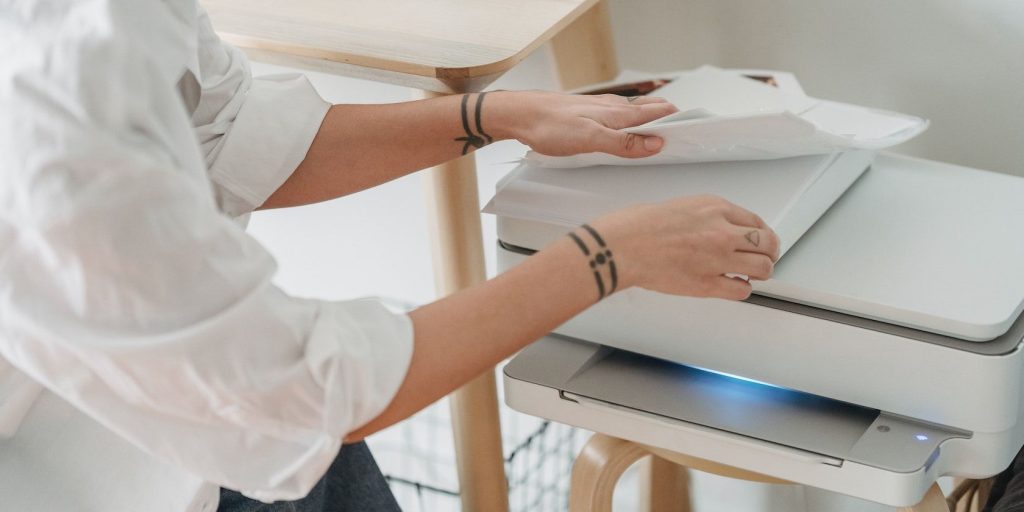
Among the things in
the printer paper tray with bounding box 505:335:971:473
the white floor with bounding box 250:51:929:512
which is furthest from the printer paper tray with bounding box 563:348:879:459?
the white floor with bounding box 250:51:929:512

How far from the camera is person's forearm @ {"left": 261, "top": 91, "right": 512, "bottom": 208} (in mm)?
917

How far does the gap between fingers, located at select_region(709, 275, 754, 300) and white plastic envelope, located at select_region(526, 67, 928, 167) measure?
11 centimetres

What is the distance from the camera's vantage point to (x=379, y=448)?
175 cm

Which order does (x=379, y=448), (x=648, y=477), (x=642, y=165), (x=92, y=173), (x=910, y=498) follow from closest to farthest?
(x=92, y=173) → (x=910, y=498) → (x=642, y=165) → (x=648, y=477) → (x=379, y=448)


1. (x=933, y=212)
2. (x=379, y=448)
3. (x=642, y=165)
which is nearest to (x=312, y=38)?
(x=642, y=165)

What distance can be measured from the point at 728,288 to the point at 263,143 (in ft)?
1.27

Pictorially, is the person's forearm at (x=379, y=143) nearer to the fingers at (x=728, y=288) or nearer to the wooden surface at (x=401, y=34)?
the wooden surface at (x=401, y=34)

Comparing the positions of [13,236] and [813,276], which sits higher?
[13,236]

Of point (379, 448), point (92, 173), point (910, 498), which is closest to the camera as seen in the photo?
point (92, 173)

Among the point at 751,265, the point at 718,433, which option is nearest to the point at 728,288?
the point at 751,265

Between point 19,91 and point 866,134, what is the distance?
0.65m

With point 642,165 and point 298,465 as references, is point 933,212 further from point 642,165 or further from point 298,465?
point 298,465

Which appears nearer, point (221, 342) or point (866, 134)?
point (221, 342)

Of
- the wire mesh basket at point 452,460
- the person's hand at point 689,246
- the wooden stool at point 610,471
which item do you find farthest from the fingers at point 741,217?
the wire mesh basket at point 452,460
